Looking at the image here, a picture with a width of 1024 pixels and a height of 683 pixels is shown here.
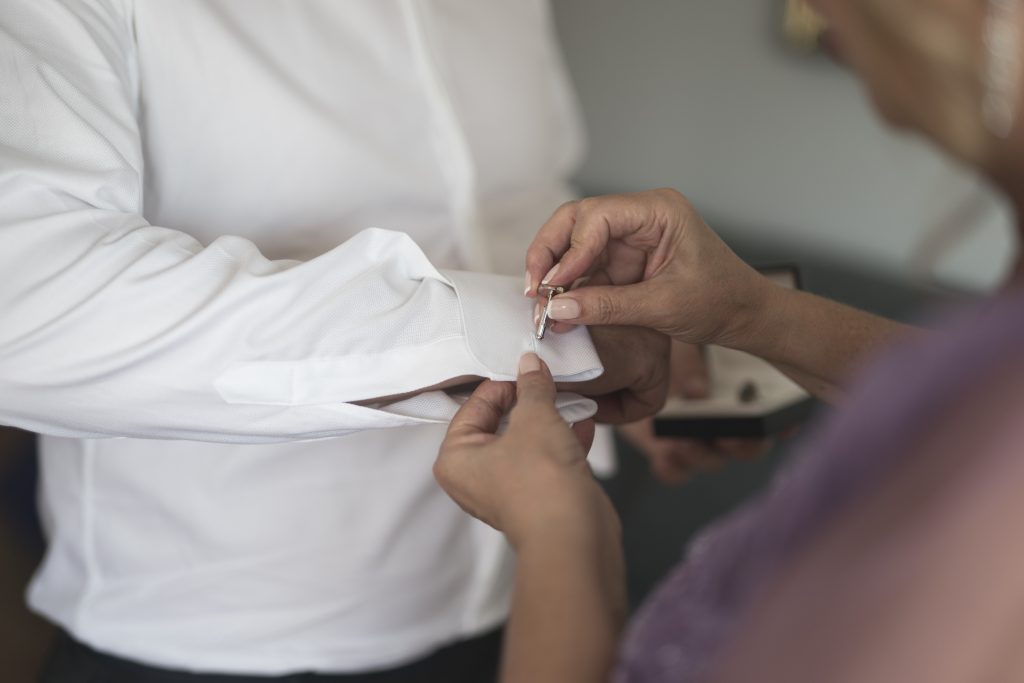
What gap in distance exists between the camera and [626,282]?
948 millimetres

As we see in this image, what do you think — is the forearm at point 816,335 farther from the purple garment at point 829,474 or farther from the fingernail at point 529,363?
the purple garment at point 829,474

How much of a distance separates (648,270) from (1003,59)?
0.49 metres

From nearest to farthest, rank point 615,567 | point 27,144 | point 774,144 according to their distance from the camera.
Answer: point 615,567 → point 27,144 → point 774,144

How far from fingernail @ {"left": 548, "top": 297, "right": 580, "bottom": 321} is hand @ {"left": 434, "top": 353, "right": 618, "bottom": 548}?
0.19ft

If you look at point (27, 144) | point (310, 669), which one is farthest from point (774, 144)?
point (27, 144)

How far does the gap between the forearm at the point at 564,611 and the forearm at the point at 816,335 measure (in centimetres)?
48

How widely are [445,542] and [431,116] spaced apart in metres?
0.54

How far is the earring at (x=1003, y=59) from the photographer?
454mm

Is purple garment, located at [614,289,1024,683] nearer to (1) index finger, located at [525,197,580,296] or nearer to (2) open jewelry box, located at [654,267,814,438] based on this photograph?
(1) index finger, located at [525,197,580,296]

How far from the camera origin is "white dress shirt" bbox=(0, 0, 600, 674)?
0.70m

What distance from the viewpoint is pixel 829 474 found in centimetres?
40

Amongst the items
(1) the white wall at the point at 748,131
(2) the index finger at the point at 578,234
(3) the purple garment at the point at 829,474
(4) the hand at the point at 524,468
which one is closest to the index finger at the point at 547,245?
(2) the index finger at the point at 578,234

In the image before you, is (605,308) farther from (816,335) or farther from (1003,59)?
(1003,59)

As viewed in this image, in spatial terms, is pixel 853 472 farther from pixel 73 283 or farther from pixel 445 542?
pixel 445 542
